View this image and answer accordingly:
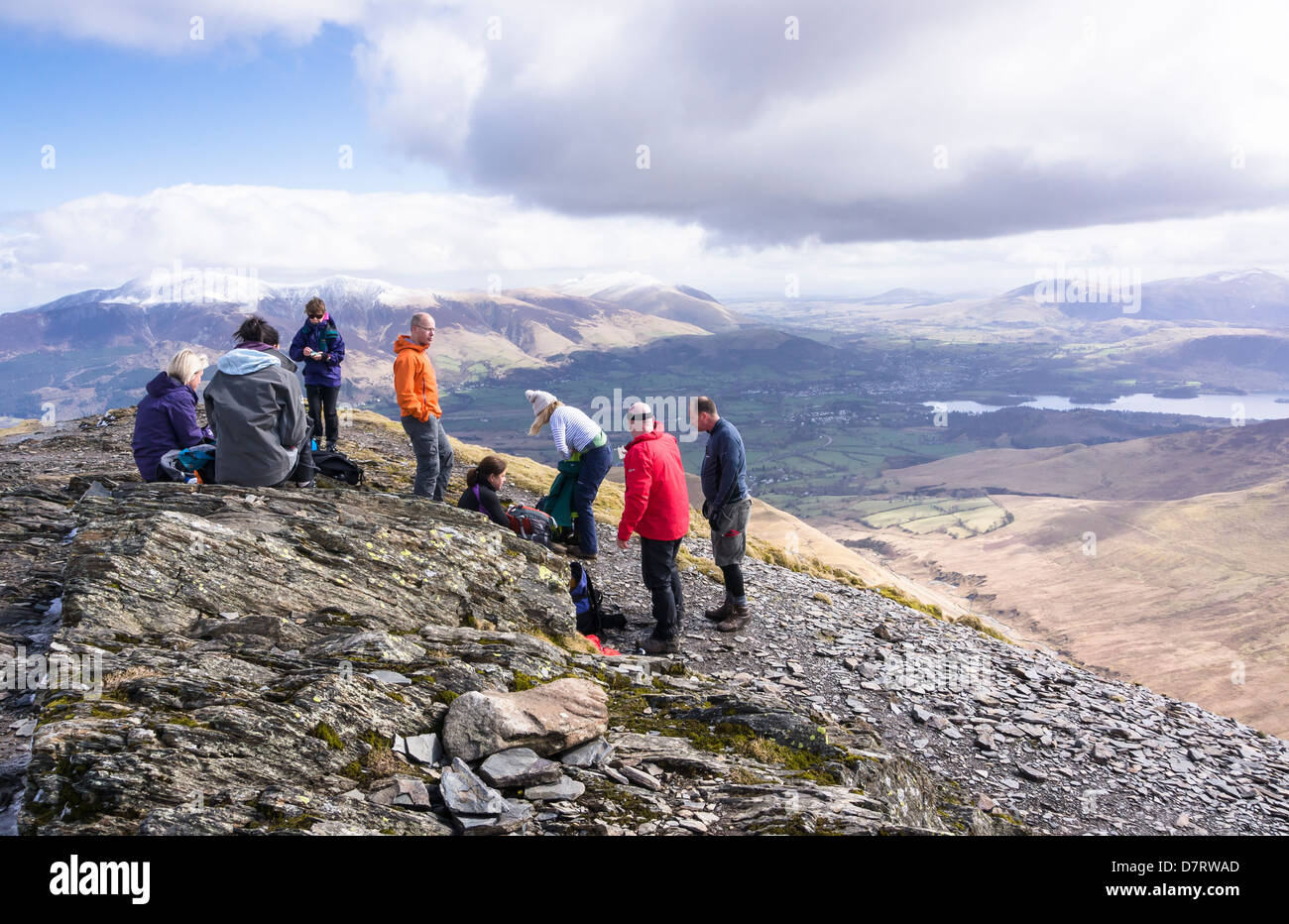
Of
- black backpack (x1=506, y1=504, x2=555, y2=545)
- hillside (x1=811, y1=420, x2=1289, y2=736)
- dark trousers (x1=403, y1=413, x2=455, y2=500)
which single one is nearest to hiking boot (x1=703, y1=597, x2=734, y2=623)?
black backpack (x1=506, y1=504, x2=555, y2=545)

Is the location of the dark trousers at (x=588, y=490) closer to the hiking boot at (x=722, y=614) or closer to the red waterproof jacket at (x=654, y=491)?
the red waterproof jacket at (x=654, y=491)

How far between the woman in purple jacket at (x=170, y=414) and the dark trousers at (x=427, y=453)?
4370mm

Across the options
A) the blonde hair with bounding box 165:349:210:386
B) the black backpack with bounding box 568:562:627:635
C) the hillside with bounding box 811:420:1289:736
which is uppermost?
the blonde hair with bounding box 165:349:210:386

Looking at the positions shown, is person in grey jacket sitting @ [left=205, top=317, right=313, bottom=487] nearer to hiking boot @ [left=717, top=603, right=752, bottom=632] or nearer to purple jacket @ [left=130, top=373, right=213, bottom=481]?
purple jacket @ [left=130, top=373, right=213, bottom=481]

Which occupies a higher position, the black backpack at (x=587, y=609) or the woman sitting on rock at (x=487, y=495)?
the woman sitting on rock at (x=487, y=495)

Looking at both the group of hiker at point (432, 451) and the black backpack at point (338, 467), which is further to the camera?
the black backpack at point (338, 467)

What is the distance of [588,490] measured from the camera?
551 inches

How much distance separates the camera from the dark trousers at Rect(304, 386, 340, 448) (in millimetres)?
17891

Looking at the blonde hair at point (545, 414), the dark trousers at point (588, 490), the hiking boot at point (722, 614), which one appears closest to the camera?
the dark trousers at point (588, 490)

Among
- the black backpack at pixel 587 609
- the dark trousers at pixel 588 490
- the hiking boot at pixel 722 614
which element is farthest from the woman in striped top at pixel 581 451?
the hiking boot at pixel 722 614

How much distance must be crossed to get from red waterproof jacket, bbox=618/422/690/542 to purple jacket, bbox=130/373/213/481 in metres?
7.88

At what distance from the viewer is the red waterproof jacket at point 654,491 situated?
1179cm

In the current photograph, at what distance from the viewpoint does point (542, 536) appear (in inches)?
558
